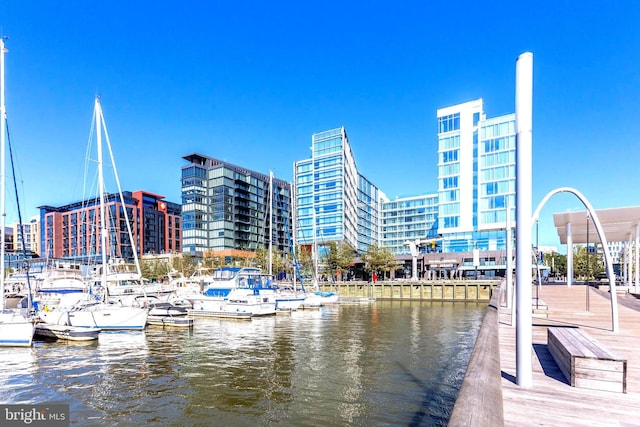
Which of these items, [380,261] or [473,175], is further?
[473,175]

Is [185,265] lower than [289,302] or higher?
lower

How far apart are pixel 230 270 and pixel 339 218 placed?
56.4 meters

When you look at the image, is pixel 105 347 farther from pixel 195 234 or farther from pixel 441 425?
pixel 195 234

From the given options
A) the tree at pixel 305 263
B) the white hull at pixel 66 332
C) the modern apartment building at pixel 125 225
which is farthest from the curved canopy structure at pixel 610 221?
→ the modern apartment building at pixel 125 225

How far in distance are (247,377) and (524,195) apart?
12524 mm

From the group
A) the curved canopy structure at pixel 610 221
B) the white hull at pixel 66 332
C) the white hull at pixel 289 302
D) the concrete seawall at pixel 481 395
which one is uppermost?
the curved canopy structure at pixel 610 221

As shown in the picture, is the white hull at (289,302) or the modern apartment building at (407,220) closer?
the white hull at (289,302)

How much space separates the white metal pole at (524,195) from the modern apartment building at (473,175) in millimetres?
80615

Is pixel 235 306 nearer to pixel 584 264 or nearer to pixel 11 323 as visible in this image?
pixel 11 323

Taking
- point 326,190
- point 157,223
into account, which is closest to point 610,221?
point 326,190

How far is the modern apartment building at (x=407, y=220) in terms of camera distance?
129625mm

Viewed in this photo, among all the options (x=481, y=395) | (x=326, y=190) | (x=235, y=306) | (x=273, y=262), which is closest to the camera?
(x=481, y=395)

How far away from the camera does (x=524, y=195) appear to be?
5.91 meters

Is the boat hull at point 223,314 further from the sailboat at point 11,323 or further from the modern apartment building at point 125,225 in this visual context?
the modern apartment building at point 125,225
